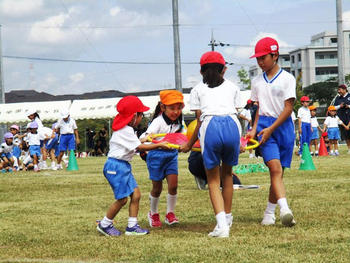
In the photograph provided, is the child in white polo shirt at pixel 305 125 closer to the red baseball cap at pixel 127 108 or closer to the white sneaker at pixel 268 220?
the white sneaker at pixel 268 220

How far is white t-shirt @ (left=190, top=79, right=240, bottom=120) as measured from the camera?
6.88 metres

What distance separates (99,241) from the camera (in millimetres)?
6691

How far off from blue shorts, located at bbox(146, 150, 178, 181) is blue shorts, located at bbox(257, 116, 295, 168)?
3.39 ft

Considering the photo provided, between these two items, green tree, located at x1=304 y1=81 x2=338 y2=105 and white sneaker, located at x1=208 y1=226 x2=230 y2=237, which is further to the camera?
green tree, located at x1=304 y1=81 x2=338 y2=105

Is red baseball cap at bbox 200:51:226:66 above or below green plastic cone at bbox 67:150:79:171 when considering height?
above

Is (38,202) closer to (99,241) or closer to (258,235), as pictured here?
(99,241)

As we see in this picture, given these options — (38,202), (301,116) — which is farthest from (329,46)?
(38,202)

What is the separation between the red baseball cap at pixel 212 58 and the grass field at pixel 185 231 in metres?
1.76

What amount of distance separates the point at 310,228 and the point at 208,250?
1565 millimetres

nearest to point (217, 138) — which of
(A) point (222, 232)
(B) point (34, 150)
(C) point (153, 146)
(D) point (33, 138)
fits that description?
(C) point (153, 146)

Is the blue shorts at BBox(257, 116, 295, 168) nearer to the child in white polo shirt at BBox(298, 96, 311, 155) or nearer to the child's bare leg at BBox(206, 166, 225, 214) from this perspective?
the child's bare leg at BBox(206, 166, 225, 214)

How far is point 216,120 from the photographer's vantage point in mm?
6859

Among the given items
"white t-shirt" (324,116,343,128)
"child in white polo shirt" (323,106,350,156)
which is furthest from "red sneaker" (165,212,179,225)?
"white t-shirt" (324,116,343,128)

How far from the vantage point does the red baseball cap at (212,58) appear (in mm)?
6949
